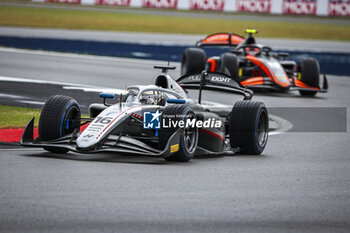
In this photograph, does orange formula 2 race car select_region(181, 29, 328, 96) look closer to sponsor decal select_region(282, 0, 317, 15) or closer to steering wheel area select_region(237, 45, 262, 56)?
steering wheel area select_region(237, 45, 262, 56)

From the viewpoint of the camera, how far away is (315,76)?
719 inches

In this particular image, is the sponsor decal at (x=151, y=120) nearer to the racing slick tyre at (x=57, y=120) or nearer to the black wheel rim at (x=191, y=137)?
the black wheel rim at (x=191, y=137)

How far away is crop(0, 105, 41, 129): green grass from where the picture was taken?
437 inches

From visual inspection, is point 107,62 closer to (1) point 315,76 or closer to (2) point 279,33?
(1) point 315,76

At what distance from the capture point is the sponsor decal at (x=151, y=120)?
8391mm

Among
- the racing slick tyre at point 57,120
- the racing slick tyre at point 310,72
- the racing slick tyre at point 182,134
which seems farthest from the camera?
the racing slick tyre at point 310,72

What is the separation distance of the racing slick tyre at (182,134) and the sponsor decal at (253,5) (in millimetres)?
36067

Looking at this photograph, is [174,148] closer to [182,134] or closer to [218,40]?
[182,134]

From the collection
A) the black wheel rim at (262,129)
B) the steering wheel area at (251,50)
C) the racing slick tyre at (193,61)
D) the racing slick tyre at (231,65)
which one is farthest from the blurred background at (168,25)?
the black wheel rim at (262,129)

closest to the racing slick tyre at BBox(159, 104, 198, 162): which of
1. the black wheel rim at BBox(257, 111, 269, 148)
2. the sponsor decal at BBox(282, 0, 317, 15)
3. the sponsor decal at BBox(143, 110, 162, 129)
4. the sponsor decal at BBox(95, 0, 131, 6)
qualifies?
the sponsor decal at BBox(143, 110, 162, 129)

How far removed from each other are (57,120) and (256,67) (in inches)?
408

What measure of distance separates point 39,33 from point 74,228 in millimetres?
28581

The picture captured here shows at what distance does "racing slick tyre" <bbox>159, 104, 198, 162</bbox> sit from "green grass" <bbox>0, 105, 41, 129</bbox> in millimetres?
3418

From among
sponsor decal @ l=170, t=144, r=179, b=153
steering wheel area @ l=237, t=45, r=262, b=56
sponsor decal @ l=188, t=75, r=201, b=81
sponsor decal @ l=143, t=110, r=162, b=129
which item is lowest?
sponsor decal @ l=170, t=144, r=179, b=153
